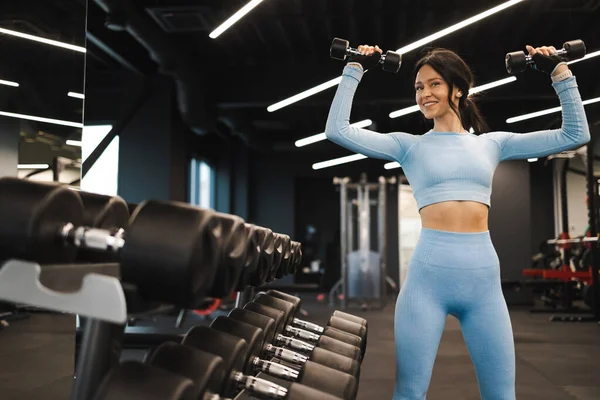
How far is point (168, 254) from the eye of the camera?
0.82 metres

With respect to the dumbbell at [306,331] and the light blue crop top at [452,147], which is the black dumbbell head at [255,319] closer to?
the dumbbell at [306,331]

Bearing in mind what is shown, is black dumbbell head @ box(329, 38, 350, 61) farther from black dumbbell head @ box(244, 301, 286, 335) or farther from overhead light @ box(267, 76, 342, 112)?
overhead light @ box(267, 76, 342, 112)

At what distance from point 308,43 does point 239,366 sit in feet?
18.9

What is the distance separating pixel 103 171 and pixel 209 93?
1.79 metres

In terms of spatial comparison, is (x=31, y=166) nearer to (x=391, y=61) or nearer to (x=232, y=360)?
(x=232, y=360)

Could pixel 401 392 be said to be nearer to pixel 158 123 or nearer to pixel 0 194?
pixel 0 194

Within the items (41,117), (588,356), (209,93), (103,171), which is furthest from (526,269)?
(41,117)

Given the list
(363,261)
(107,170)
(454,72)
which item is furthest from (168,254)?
(363,261)

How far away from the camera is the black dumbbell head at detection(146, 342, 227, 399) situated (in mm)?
1150

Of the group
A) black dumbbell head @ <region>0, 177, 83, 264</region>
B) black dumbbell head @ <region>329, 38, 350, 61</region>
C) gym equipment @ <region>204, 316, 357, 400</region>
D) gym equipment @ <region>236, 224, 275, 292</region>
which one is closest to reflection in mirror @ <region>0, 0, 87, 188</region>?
black dumbbell head @ <region>0, 177, 83, 264</region>

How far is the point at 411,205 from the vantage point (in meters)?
12.2

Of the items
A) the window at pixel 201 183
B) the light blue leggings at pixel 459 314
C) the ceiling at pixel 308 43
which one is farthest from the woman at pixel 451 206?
the window at pixel 201 183

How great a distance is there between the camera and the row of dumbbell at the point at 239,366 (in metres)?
0.99

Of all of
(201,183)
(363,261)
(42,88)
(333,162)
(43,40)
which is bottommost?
(363,261)
